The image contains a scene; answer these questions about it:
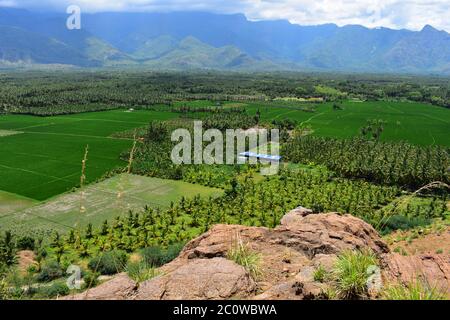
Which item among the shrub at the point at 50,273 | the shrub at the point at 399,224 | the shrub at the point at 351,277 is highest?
the shrub at the point at 351,277

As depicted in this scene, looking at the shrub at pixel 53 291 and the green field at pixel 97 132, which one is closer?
the shrub at pixel 53 291

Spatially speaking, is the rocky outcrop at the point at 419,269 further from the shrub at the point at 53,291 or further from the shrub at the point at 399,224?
the shrub at the point at 399,224

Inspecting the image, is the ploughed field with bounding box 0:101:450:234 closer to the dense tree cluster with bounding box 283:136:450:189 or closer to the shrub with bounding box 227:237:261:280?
the shrub with bounding box 227:237:261:280

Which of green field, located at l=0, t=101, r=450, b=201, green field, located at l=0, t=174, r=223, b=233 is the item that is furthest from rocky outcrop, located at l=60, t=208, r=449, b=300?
green field, located at l=0, t=101, r=450, b=201

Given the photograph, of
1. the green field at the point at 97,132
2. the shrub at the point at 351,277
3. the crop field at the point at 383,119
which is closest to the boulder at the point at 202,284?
the shrub at the point at 351,277

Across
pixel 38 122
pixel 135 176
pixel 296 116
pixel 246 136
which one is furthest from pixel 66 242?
pixel 296 116
